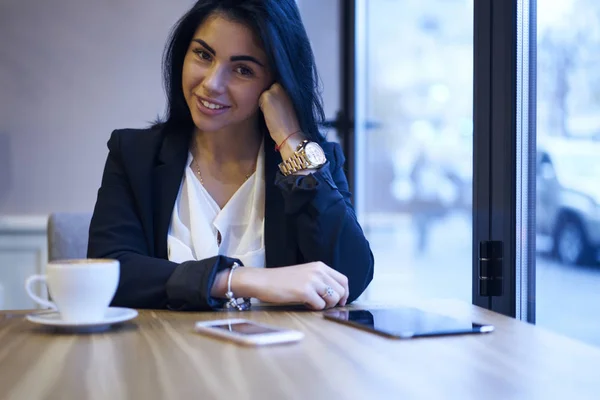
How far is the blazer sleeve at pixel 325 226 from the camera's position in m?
1.62

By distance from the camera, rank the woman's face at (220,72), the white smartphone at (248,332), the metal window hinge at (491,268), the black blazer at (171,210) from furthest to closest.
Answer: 1. the metal window hinge at (491,268)
2. the woman's face at (220,72)
3. the black blazer at (171,210)
4. the white smartphone at (248,332)

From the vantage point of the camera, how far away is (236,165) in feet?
6.13

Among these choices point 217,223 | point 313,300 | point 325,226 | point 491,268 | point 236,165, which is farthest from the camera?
point 491,268

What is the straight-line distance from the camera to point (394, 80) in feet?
10.1

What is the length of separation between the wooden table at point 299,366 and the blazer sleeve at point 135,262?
0.57 feet

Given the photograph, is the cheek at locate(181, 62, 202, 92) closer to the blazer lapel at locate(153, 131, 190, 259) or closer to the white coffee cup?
the blazer lapel at locate(153, 131, 190, 259)

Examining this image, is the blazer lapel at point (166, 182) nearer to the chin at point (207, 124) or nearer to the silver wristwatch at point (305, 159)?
the chin at point (207, 124)

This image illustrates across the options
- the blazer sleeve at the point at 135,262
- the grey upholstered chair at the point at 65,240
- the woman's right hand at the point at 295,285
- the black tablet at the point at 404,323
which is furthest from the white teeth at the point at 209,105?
the black tablet at the point at 404,323

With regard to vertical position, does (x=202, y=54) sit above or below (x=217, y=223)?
above

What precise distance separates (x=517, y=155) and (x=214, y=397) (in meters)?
1.41

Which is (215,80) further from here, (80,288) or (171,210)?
(80,288)

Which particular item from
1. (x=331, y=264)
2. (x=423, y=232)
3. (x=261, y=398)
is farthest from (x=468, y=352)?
(x=423, y=232)

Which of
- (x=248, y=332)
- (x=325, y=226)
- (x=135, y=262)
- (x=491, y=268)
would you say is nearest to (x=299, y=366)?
(x=248, y=332)

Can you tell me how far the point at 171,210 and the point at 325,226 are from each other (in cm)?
32
